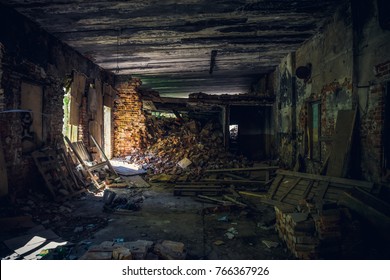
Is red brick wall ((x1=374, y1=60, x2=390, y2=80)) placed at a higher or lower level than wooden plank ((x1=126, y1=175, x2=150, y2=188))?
higher

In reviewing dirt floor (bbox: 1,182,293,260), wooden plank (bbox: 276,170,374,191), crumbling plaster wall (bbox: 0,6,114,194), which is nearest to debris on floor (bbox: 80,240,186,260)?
dirt floor (bbox: 1,182,293,260)

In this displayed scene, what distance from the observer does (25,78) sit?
5.57 meters

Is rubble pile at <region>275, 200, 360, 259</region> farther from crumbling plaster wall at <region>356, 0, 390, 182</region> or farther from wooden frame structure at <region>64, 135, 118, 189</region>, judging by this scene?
wooden frame structure at <region>64, 135, 118, 189</region>

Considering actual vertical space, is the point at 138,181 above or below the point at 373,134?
below

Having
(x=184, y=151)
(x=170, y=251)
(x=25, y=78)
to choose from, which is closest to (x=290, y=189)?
→ (x=170, y=251)

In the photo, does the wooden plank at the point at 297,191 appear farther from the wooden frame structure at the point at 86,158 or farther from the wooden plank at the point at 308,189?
the wooden frame structure at the point at 86,158

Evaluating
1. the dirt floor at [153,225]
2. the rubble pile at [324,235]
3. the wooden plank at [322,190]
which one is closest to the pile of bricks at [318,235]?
the rubble pile at [324,235]

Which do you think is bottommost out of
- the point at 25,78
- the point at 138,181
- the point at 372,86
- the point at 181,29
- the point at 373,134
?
the point at 138,181

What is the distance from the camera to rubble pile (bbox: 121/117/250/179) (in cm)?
920

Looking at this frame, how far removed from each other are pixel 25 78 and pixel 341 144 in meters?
6.64

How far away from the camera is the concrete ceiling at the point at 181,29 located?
4859 mm

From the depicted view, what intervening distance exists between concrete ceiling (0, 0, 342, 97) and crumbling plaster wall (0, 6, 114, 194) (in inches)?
12.4

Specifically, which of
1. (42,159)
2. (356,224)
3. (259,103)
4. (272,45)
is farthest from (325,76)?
(42,159)

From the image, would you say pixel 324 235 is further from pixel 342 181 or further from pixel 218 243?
pixel 342 181
